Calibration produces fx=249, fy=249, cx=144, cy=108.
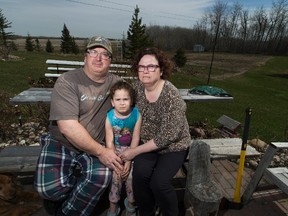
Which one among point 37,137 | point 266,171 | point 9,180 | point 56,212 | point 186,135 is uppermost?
point 186,135

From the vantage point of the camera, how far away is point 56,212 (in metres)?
2.73

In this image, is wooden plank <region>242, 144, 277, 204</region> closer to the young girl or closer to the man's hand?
the young girl

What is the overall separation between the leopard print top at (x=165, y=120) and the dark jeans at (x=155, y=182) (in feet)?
0.50

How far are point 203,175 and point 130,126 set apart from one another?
917 mm

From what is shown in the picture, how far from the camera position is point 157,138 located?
260cm

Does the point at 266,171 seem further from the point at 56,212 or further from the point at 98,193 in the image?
the point at 56,212

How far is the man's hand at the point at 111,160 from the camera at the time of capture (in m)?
2.53

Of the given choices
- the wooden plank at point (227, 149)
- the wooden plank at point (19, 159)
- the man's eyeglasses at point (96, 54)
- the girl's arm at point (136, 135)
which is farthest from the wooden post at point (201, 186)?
the wooden plank at point (19, 159)

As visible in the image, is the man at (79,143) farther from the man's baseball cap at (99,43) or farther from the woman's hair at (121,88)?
the woman's hair at (121,88)

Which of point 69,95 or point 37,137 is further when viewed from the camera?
point 37,137

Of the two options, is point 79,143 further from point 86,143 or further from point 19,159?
point 19,159

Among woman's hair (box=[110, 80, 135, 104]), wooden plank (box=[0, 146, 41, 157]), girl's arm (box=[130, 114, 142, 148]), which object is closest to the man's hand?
girl's arm (box=[130, 114, 142, 148])

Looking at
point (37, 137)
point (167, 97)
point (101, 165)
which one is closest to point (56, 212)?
point (101, 165)

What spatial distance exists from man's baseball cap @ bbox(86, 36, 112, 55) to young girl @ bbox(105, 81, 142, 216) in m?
0.41
